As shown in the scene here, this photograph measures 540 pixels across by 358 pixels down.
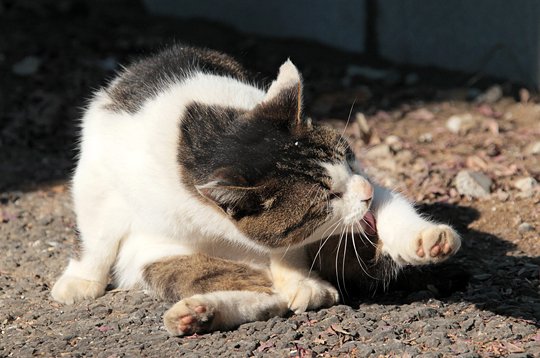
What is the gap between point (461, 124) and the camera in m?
5.33

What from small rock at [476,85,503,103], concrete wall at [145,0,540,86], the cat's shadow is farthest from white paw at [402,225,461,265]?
concrete wall at [145,0,540,86]

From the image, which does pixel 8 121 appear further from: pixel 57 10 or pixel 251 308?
pixel 251 308

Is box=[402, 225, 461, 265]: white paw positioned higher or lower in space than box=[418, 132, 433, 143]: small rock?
higher

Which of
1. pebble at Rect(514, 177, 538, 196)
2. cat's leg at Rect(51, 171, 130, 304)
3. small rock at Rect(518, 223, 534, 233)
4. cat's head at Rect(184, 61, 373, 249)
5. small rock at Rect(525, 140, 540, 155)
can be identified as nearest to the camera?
cat's head at Rect(184, 61, 373, 249)

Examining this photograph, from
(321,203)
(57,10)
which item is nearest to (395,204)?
(321,203)

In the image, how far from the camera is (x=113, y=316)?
338 cm

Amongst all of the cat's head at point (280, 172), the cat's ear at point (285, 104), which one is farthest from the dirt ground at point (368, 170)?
the cat's ear at point (285, 104)

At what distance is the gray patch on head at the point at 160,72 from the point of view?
3.57m

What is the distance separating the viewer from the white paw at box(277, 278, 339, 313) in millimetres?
3229

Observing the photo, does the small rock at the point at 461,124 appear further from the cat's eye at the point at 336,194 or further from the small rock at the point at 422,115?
the cat's eye at the point at 336,194

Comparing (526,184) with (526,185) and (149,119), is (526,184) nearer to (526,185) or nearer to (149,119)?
(526,185)

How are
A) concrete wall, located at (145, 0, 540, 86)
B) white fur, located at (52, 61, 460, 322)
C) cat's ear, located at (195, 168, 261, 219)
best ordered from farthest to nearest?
concrete wall, located at (145, 0, 540, 86) → white fur, located at (52, 61, 460, 322) → cat's ear, located at (195, 168, 261, 219)

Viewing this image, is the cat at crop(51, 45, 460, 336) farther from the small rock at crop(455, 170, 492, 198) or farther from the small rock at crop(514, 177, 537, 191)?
the small rock at crop(514, 177, 537, 191)

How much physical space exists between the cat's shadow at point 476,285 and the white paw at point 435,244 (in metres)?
0.37
